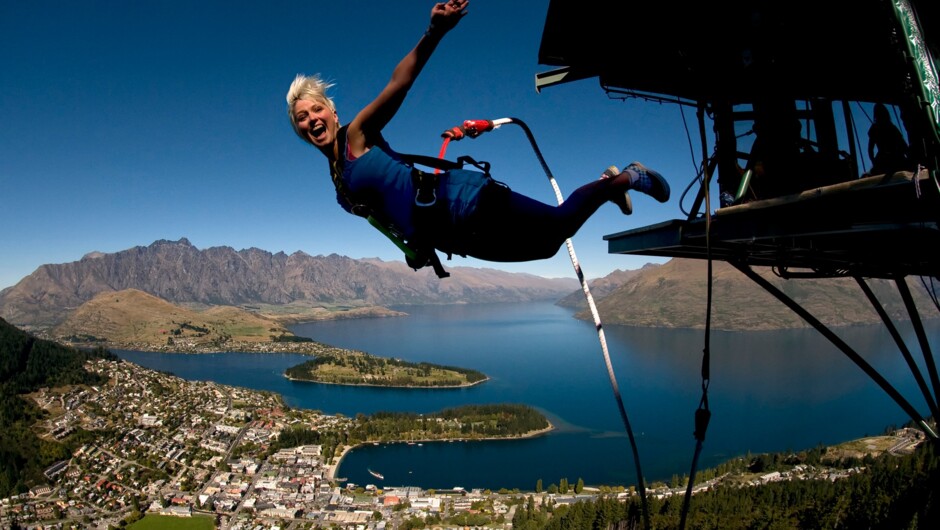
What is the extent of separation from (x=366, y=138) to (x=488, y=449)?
138 ft

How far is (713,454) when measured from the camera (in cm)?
3775

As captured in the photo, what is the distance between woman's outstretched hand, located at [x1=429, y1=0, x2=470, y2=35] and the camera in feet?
4.89

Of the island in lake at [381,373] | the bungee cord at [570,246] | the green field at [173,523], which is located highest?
the bungee cord at [570,246]

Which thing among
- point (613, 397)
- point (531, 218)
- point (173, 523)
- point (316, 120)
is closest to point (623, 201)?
point (531, 218)

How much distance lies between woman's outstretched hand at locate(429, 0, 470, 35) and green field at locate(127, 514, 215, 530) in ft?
105

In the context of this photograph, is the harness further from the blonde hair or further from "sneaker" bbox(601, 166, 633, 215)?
"sneaker" bbox(601, 166, 633, 215)

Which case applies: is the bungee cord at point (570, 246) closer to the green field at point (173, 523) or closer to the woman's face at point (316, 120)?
the woman's face at point (316, 120)

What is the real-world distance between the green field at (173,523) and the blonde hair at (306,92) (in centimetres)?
3155

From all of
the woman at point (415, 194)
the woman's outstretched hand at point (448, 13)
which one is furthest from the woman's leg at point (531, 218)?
the woman's outstretched hand at point (448, 13)

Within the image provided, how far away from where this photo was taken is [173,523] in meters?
28.0

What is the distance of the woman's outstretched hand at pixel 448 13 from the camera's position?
1.49 metres

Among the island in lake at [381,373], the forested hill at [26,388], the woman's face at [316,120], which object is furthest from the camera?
the island in lake at [381,373]

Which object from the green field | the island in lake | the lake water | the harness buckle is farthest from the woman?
the island in lake

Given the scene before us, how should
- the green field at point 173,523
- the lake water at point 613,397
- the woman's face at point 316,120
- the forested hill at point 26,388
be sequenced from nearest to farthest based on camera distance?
the woman's face at point 316,120 < the green field at point 173,523 < the forested hill at point 26,388 < the lake water at point 613,397
